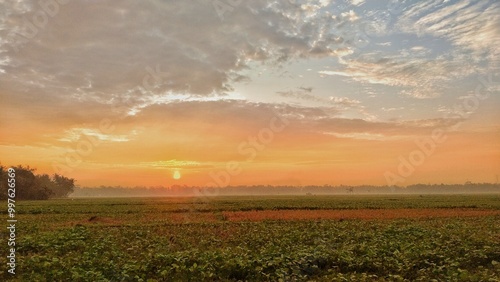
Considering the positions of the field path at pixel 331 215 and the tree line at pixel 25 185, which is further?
the tree line at pixel 25 185

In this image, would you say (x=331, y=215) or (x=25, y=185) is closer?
(x=331, y=215)

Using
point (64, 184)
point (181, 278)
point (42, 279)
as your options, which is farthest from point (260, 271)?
point (64, 184)

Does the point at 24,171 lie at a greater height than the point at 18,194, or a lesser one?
greater

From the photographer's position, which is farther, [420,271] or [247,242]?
[247,242]

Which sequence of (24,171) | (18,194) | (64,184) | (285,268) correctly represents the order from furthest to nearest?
(64,184) → (24,171) → (18,194) → (285,268)

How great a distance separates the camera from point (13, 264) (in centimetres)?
1445

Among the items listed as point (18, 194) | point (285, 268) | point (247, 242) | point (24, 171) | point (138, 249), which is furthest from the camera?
point (24, 171)

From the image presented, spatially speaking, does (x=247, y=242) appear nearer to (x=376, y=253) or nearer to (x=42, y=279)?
(x=376, y=253)

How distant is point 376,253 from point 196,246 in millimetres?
9883

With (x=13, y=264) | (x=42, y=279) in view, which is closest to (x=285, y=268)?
(x=42, y=279)

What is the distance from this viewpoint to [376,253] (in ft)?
53.3

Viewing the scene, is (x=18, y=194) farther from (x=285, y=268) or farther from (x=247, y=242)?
(x=285, y=268)

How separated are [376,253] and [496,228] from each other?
1744 cm

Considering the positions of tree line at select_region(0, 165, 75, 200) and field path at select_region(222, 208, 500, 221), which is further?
tree line at select_region(0, 165, 75, 200)
